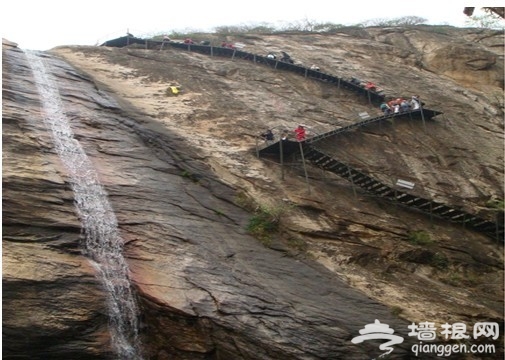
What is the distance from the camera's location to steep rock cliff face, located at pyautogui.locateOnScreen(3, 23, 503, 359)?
12.5 meters

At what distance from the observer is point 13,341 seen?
36.1ft

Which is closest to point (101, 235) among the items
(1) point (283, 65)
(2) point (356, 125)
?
(2) point (356, 125)

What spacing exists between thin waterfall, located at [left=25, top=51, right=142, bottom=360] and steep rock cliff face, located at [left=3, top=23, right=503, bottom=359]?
0.99ft

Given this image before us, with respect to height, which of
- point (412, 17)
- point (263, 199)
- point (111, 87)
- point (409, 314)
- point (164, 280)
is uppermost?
point (412, 17)

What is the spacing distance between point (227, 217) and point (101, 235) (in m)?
4.16

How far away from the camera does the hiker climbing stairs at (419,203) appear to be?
63.6 feet

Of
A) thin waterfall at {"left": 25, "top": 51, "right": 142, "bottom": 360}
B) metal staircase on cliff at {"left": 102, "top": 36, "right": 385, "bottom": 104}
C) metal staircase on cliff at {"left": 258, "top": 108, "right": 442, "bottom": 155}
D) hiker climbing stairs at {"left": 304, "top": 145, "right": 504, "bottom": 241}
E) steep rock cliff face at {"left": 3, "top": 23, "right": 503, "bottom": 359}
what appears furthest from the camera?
metal staircase on cliff at {"left": 102, "top": 36, "right": 385, "bottom": 104}

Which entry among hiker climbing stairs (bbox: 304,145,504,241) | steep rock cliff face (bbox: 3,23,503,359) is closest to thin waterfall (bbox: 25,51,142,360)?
steep rock cliff face (bbox: 3,23,503,359)

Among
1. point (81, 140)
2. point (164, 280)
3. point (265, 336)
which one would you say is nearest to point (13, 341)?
point (164, 280)

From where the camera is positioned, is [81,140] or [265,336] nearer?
[265,336]

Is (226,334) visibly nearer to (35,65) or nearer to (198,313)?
(198,313)

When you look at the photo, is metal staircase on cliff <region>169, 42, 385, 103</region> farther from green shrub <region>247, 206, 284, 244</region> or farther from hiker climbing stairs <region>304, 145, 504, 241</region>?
green shrub <region>247, 206, 284, 244</region>

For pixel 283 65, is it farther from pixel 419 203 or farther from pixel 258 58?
pixel 419 203

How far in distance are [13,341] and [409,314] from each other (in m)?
10.1
